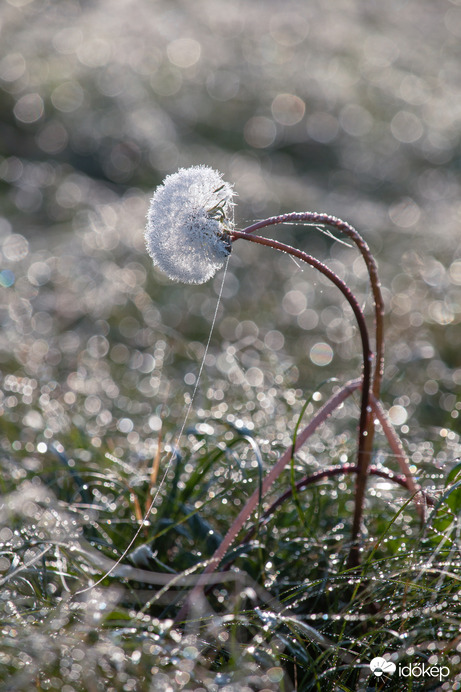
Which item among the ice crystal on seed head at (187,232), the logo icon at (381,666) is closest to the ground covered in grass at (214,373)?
the logo icon at (381,666)

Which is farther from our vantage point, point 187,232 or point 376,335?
point 376,335

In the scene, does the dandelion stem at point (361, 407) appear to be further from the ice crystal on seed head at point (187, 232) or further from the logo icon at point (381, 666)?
the logo icon at point (381, 666)

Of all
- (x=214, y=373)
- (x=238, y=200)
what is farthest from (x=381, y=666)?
(x=238, y=200)

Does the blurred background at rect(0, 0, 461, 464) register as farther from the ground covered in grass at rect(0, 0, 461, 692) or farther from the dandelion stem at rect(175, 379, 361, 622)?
the dandelion stem at rect(175, 379, 361, 622)

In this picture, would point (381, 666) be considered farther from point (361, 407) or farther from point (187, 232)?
point (187, 232)

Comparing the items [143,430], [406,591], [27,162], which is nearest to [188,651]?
[406,591]

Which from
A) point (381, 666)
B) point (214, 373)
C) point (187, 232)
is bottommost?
point (214, 373)

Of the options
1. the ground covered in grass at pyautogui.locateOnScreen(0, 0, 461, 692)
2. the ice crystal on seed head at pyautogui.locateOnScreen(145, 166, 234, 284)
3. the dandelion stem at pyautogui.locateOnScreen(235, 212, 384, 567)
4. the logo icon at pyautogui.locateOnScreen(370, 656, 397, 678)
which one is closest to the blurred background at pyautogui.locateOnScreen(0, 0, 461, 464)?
the ground covered in grass at pyautogui.locateOnScreen(0, 0, 461, 692)
